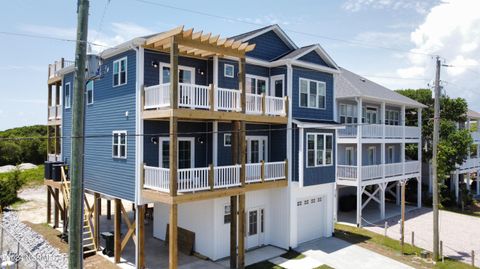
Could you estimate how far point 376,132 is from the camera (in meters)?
25.9

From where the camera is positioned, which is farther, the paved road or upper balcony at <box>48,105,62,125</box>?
upper balcony at <box>48,105,62,125</box>

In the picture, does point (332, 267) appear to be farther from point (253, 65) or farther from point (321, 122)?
point (253, 65)

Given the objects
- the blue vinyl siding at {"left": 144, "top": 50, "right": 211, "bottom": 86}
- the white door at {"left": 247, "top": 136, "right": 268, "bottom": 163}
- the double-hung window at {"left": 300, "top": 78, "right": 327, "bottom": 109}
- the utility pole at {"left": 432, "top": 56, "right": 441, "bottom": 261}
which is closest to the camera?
the blue vinyl siding at {"left": 144, "top": 50, "right": 211, "bottom": 86}

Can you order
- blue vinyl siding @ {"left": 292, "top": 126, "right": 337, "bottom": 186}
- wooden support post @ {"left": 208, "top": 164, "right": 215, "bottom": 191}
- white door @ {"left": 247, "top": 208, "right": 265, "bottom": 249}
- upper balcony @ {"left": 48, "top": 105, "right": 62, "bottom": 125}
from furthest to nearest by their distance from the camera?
upper balcony @ {"left": 48, "top": 105, "right": 62, "bottom": 125} < blue vinyl siding @ {"left": 292, "top": 126, "right": 337, "bottom": 186} < white door @ {"left": 247, "top": 208, "right": 265, "bottom": 249} < wooden support post @ {"left": 208, "top": 164, "right": 215, "bottom": 191}

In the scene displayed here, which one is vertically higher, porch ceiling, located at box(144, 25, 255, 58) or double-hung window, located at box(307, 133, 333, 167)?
porch ceiling, located at box(144, 25, 255, 58)

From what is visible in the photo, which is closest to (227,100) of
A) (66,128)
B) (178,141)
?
(178,141)

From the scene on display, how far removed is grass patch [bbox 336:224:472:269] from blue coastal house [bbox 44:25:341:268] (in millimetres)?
1594

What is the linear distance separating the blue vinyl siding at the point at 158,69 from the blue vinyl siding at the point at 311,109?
200 inches

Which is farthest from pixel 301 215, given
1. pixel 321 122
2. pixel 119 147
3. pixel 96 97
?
pixel 96 97

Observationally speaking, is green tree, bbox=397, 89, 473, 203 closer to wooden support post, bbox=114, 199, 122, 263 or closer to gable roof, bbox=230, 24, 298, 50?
gable roof, bbox=230, 24, 298, 50

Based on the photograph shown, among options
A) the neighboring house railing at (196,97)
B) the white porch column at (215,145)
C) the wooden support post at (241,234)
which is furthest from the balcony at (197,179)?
the neighboring house railing at (196,97)

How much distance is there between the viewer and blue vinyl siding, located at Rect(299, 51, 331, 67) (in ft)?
65.5

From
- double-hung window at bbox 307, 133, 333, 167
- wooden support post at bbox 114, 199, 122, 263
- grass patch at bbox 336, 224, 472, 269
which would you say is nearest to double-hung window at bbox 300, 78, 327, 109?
double-hung window at bbox 307, 133, 333, 167

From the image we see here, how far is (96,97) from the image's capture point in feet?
60.1
